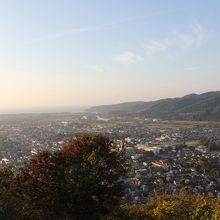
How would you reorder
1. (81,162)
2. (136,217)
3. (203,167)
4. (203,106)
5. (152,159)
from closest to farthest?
(136,217) < (81,162) < (203,167) < (152,159) < (203,106)

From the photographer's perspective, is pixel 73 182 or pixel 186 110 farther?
pixel 186 110

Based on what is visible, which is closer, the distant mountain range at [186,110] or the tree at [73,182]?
the tree at [73,182]

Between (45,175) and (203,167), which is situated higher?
(45,175)

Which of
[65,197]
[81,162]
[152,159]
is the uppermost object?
[81,162]

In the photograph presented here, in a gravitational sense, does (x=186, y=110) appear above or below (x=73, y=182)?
below

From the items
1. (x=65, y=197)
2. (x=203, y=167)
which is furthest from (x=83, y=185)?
(x=203, y=167)

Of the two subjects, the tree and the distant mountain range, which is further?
the distant mountain range

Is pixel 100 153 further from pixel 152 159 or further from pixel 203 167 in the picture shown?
pixel 152 159

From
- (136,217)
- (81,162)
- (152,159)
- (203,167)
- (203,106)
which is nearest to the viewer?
(136,217)
